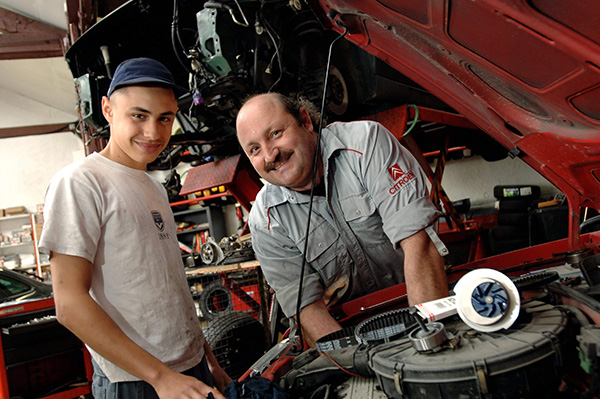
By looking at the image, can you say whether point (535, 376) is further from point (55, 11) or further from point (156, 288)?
A: point (55, 11)

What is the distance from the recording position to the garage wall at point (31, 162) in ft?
34.4

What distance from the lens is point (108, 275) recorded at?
1088mm

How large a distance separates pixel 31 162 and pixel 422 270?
11909mm

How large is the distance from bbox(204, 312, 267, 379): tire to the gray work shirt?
1.01 meters

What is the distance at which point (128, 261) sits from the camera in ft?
3.64

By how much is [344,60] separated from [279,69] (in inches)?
19.5

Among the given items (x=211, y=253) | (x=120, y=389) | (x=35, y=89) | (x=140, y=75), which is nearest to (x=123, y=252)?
(x=120, y=389)

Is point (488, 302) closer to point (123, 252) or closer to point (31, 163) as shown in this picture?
point (123, 252)

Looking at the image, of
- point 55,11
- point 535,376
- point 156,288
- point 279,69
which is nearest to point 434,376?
point 535,376

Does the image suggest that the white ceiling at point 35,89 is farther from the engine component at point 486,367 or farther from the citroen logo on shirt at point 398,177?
the engine component at point 486,367

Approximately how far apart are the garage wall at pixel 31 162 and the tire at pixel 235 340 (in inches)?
388

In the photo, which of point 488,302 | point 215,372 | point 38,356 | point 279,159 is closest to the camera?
point 488,302

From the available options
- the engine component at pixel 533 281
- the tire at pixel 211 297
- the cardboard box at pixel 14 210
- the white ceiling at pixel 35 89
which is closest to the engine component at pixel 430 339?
the engine component at pixel 533 281

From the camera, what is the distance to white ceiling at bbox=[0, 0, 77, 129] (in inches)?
309
